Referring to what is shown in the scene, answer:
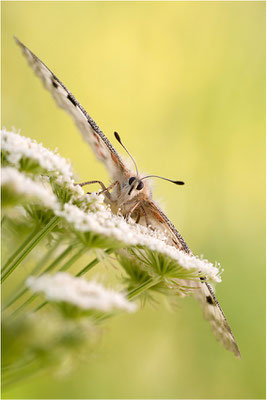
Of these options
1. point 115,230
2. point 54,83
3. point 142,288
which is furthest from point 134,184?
point 115,230

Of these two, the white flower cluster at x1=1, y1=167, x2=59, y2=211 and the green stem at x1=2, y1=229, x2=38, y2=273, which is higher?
the white flower cluster at x1=1, y1=167, x2=59, y2=211

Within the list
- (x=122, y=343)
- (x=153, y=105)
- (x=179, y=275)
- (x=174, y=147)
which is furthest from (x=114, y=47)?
(x=179, y=275)

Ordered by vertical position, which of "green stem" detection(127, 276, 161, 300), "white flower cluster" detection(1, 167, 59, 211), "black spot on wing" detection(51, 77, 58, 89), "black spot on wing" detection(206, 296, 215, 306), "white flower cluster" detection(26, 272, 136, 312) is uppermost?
"black spot on wing" detection(51, 77, 58, 89)

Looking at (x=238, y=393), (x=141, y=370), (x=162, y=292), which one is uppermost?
(x=162, y=292)

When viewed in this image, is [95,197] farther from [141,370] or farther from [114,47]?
[114,47]

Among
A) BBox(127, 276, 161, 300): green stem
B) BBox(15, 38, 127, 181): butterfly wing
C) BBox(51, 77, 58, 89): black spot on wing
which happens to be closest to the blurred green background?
BBox(15, 38, 127, 181): butterfly wing

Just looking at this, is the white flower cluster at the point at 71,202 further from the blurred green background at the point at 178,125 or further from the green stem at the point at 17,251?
the blurred green background at the point at 178,125

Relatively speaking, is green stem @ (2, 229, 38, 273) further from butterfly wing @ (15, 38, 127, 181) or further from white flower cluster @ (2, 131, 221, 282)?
butterfly wing @ (15, 38, 127, 181)
